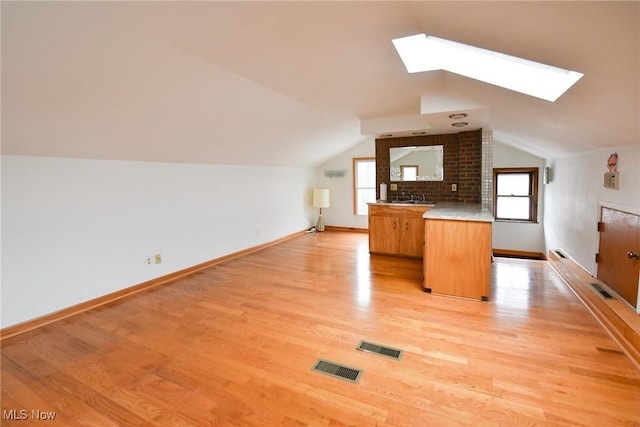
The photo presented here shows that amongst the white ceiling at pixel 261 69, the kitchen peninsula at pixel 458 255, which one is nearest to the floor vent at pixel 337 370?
the kitchen peninsula at pixel 458 255

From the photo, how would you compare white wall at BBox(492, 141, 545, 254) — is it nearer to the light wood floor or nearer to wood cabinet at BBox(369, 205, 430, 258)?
wood cabinet at BBox(369, 205, 430, 258)

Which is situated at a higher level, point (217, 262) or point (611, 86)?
point (611, 86)

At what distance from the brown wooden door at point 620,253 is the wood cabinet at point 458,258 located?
1.03 metres

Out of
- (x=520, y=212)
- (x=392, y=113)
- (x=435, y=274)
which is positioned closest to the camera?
(x=435, y=274)

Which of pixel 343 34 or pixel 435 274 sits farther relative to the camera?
pixel 435 274

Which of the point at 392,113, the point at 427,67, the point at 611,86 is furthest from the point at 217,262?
the point at 611,86

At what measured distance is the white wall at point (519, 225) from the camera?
585cm

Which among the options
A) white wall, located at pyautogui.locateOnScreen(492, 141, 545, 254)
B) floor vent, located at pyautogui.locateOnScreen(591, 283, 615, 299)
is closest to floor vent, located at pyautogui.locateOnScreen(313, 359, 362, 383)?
floor vent, located at pyautogui.locateOnScreen(591, 283, 615, 299)

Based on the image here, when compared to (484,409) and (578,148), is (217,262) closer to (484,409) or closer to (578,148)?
(484,409)

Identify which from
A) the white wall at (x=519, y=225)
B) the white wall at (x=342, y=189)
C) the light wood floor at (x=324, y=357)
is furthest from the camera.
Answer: the white wall at (x=342, y=189)

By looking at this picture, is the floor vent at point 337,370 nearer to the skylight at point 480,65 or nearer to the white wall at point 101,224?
the skylight at point 480,65

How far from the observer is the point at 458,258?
10.5ft

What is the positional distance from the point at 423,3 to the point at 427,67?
122cm

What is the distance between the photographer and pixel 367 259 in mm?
4777
